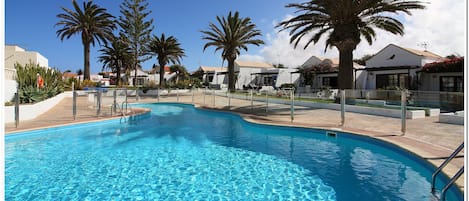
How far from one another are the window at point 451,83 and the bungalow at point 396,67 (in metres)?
1.86

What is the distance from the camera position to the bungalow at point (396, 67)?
880 inches

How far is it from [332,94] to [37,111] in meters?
17.0

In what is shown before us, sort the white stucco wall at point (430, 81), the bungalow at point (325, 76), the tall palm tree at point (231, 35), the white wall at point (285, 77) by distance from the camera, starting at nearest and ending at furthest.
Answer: the white stucco wall at point (430, 81) < the tall palm tree at point (231, 35) < the bungalow at point (325, 76) < the white wall at point (285, 77)

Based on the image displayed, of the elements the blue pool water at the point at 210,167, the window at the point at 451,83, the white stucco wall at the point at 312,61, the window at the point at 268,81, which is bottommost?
the blue pool water at the point at 210,167

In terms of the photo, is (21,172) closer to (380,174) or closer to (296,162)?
(296,162)

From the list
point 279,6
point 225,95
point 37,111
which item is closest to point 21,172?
point 37,111

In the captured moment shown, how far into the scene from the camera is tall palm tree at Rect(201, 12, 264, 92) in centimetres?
2561

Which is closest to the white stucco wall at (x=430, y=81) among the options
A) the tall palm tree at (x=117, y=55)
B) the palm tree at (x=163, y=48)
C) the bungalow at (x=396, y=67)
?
the bungalow at (x=396, y=67)

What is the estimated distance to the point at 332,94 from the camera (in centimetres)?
1820

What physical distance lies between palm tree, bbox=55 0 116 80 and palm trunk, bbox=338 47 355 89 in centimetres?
2723

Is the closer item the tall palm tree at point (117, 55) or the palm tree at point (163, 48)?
the palm tree at point (163, 48)

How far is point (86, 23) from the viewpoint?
2964cm

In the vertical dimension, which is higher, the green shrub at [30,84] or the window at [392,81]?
the window at [392,81]

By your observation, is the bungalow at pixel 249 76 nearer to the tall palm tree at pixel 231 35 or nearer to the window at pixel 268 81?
the window at pixel 268 81
